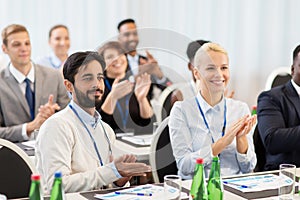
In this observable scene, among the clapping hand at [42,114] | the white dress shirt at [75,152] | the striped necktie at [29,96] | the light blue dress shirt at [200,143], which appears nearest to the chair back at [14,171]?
the white dress shirt at [75,152]

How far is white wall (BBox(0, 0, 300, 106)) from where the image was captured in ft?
16.8

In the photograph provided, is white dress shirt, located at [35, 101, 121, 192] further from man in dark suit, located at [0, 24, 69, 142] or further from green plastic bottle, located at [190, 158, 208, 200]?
man in dark suit, located at [0, 24, 69, 142]

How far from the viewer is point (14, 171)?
2.31m

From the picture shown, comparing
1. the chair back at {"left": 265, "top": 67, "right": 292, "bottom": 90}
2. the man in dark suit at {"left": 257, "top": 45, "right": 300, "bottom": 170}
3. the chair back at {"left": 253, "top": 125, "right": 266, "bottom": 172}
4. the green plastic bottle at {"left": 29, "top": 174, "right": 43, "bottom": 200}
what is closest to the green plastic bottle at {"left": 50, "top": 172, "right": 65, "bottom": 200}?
the green plastic bottle at {"left": 29, "top": 174, "right": 43, "bottom": 200}

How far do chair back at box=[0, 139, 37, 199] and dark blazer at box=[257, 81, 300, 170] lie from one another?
4.21 feet

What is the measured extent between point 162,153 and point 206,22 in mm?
3075

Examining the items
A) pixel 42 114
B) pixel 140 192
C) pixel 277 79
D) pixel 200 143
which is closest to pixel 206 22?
pixel 277 79

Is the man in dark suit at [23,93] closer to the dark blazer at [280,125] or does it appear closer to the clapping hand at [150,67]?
the dark blazer at [280,125]

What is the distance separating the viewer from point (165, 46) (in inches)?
84.7

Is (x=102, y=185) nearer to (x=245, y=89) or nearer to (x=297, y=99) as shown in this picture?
(x=297, y=99)

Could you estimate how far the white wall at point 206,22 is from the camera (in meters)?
5.12

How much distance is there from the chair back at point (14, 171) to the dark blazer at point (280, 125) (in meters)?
1.28

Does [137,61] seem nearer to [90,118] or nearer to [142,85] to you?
[142,85]

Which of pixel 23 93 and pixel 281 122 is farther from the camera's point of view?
pixel 23 93
